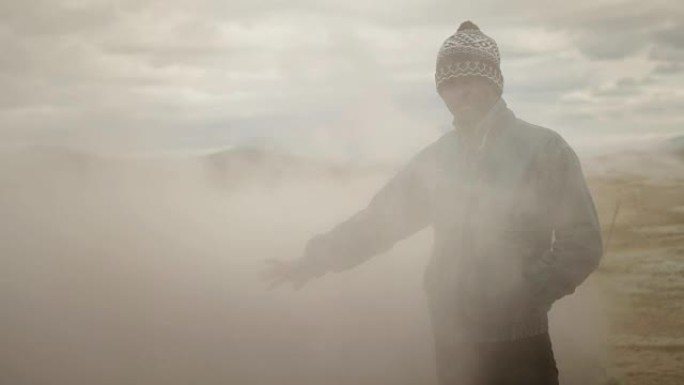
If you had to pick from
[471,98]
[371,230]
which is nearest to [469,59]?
[471,98]

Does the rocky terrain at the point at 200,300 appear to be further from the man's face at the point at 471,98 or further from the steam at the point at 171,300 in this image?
the man's face at the point at 471,98

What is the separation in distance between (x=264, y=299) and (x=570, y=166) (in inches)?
128

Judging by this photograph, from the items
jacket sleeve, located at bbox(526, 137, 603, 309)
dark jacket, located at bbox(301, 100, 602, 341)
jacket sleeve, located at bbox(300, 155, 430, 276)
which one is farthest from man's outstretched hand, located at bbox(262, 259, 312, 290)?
jacket sleeve, located at bbox(526, 137, 603, 309)

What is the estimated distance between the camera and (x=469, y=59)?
3127 millimetres

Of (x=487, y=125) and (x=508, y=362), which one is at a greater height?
(x=487, y=125)

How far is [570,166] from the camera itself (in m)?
2.85

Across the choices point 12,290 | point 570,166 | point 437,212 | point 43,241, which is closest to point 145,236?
point 43,241

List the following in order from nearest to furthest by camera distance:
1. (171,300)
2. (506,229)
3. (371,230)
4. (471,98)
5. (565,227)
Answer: (565,227), (506,229), (471,98), (371,230), (171,300)

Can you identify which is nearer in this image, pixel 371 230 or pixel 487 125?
pixel 487 125

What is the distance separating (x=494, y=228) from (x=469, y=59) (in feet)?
2.07

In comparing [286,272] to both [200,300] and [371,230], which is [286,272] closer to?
[371,230]

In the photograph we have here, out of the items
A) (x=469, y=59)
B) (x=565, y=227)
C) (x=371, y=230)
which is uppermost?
(x=469, y=59)

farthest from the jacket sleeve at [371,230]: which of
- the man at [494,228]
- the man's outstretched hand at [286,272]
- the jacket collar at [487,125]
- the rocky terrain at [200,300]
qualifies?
the rocky terrain at [200,300]

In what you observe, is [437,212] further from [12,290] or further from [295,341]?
[12,290]
